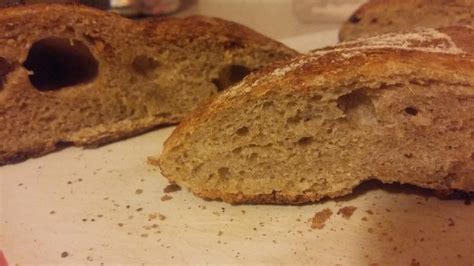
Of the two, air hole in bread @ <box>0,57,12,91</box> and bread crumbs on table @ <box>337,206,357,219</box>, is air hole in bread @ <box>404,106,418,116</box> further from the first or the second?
air hole in bread @ <box>0,57,12,91</box>

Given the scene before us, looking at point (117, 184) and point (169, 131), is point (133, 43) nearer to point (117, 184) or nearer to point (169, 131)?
point (169, 131)

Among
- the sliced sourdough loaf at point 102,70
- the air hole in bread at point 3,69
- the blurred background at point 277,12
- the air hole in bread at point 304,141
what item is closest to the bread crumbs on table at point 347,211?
the air hole in bread at point 304,141

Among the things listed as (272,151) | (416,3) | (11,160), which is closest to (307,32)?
(416,3)

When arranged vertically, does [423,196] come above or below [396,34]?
below

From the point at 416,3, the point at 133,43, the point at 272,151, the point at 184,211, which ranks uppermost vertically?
the point at 416,3

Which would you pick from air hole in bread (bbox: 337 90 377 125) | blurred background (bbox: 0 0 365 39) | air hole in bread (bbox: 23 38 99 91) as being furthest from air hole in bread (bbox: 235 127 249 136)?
blurred background (bbox: 0 0 365 39)

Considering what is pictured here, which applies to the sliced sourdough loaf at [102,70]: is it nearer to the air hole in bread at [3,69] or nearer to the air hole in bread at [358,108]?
the air hole in bread at [3,69]

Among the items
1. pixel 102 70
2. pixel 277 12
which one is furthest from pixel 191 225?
pixel 277 12
